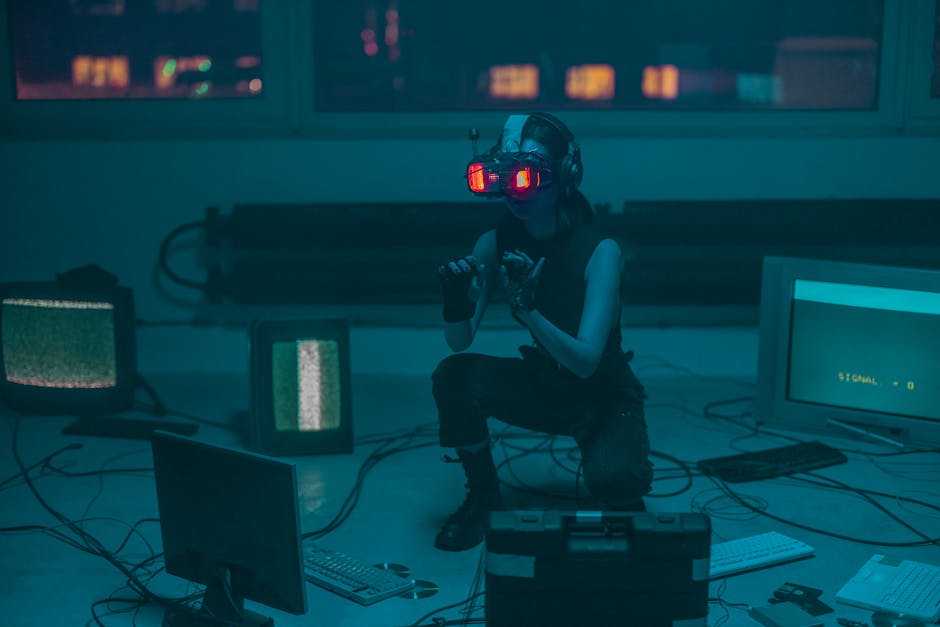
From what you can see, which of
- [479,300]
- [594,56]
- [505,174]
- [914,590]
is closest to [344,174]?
[594,56]

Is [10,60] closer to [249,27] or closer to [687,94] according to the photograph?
[249,27]

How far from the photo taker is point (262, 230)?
173 inches

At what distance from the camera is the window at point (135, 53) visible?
4.60m

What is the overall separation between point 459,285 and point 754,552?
0.98 meters

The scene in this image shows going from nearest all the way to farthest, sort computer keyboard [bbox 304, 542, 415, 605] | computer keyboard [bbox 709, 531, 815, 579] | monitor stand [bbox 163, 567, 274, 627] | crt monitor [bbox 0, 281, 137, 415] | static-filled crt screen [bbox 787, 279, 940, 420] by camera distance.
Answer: monitor stand [bbox 163, 567, 274, 627] → computer keyboard [bbox 304, 542, 415, 605] → computer keyboard [bbox 709, 531, 815, 579] → static-filled crt screen [bbox 787, 279, 940, 420] → crt monitor [bbox 0, 281, 137, 415]

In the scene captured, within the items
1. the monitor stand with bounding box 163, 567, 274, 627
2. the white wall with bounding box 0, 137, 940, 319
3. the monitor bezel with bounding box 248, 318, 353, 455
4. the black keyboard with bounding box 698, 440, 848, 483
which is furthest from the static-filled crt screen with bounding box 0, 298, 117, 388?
the black keyboard with bounding box 698, 440, 848, 483

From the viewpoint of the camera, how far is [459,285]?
2646 mm

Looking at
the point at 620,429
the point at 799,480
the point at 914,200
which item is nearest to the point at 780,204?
the point at 914,200

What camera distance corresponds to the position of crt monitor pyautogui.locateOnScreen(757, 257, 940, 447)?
3359 mm

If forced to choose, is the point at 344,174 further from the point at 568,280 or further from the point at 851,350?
the point at 851,350

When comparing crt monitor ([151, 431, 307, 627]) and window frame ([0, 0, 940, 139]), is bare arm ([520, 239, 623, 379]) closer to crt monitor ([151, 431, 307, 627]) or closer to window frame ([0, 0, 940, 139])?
crt monitor ([151, 431, 307, 627])

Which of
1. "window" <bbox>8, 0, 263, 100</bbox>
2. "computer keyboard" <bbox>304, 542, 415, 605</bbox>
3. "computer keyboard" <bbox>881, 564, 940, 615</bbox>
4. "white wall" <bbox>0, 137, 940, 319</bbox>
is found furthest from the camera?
"window" <bbox>8, 0, 263, 100</bbox>

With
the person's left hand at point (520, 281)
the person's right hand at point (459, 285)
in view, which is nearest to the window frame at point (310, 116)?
the person's right hand at point (459, 285)

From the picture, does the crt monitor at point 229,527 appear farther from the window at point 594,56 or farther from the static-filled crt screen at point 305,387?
the window at point 594,56
